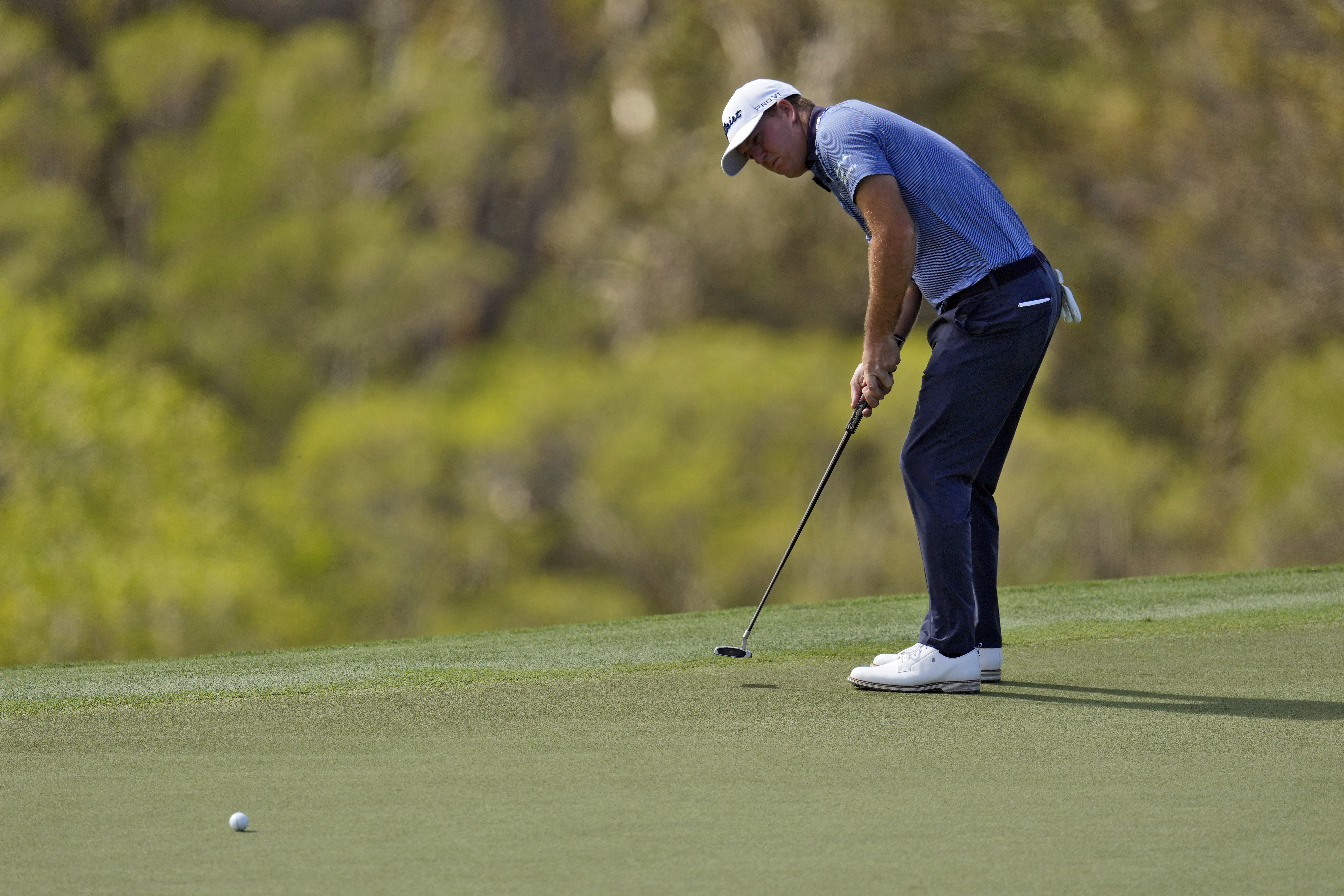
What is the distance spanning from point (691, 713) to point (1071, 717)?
2.74 ft

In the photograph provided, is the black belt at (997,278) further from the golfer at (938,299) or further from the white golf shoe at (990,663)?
the white golf shoe at (990,663)

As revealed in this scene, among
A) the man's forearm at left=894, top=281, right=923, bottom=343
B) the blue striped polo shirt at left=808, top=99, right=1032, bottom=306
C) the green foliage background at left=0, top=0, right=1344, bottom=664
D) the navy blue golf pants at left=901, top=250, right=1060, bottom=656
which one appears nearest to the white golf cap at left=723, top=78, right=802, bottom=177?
the blue striped polo shirt at left=808, top=99, right=1032, bottom=306

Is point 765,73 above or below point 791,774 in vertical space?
above

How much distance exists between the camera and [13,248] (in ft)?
96.3

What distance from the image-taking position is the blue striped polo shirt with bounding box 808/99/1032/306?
4.33m

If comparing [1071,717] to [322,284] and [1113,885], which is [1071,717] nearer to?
[1113,885]

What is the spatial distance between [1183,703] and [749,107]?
1.73 m

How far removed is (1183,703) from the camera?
418cm

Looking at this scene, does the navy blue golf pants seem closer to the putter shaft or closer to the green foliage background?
the putter shaft

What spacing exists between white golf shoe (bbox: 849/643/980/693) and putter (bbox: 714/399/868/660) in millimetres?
437

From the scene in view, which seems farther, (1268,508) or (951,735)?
(1268,508)

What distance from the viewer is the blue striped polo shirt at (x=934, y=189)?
433 centimetres

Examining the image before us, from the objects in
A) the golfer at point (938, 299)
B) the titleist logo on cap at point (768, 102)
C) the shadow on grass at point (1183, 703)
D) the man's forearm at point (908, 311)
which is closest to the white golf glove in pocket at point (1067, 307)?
the golfer at point (938, 299)

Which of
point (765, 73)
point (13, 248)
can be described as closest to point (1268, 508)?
point (765, 73)
